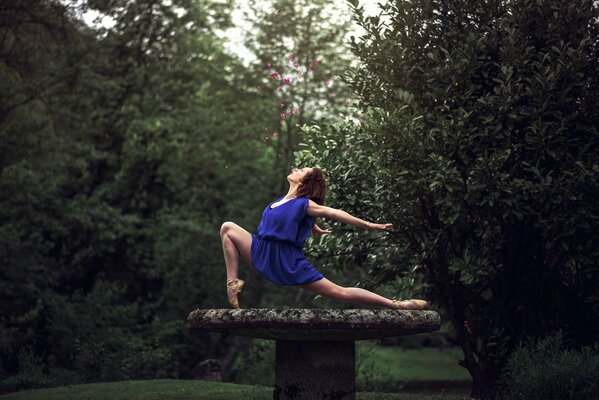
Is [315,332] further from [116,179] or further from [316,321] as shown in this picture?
[116,179]

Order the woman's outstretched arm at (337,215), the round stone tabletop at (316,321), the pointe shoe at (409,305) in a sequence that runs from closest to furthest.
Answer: the round stone tabletop at (316,321)
the woman's outstretched arm at (337,215)
the pointe shoe at (409,305)

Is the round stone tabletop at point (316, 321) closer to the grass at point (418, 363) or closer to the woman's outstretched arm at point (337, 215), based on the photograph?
the woman's outstretched arm at point (337, 215)

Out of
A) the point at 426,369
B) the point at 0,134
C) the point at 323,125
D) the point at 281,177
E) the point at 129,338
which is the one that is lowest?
the point at 426,369

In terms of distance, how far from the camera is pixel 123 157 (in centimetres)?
2366

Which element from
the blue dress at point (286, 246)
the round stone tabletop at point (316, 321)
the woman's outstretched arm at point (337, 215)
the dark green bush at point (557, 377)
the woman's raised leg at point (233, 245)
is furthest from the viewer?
the dark green bush at point (557, 377)

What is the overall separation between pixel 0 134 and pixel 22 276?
3486 mm

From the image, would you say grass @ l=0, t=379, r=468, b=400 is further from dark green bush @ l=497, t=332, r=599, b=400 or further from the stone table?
the stone table

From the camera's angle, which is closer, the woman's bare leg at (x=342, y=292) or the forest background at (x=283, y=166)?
the woman's bare leg at (x=342, y=292)

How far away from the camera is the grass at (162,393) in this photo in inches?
432

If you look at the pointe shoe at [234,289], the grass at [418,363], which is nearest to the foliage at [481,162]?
the pointe shoe at [234,289]

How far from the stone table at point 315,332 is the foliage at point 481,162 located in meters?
2.79

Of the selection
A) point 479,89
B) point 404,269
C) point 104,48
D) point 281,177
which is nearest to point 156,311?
point 281,177

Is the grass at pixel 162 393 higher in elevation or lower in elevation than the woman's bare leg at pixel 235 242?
lower

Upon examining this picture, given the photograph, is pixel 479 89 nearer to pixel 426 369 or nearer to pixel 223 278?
pixel 223 278
